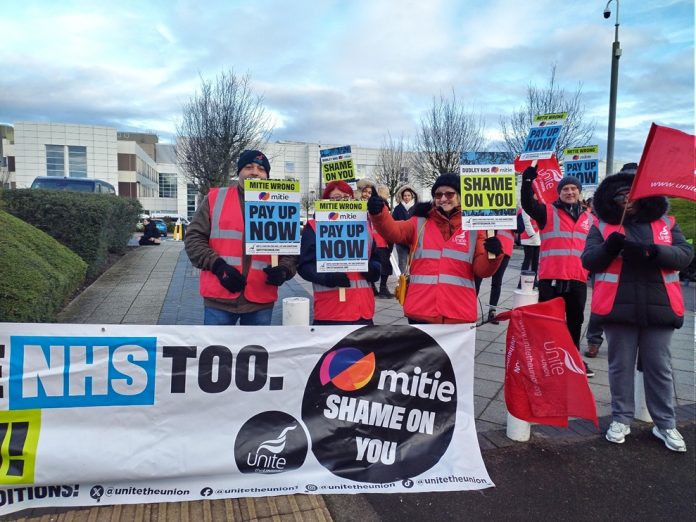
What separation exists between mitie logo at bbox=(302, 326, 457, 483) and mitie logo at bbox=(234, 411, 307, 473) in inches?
3.8

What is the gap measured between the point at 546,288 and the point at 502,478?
2492mm

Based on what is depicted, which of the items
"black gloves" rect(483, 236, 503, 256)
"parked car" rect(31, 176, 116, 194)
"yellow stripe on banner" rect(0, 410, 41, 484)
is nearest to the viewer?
"yellow stripe on banner" rect(0, 410, 41, 484)

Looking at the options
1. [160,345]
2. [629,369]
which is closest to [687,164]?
[629,369]

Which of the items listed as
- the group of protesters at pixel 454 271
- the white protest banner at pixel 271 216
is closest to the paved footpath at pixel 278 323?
the group of protesters at pixel 454 271

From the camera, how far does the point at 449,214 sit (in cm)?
355

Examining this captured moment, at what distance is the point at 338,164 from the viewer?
15.5 feet

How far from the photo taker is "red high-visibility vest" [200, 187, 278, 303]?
11.7 ft

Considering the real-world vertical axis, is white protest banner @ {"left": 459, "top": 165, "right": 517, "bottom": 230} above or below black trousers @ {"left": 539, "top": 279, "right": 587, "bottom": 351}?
above

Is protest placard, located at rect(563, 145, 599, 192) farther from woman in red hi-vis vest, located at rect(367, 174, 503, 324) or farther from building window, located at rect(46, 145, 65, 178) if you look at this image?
building window, located at rect(46, 145, 65, 178)

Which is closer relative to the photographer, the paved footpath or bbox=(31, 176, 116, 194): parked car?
the paved footpath

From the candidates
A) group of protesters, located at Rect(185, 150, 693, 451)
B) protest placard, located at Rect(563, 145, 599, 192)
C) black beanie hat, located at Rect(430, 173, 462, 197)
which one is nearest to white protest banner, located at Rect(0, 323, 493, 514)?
group of protesters, located at Rect(185, 150, 693, 451)

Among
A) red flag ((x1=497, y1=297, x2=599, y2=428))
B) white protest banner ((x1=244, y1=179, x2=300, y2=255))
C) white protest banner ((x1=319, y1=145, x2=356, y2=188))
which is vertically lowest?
red flag ((x1=497, y1=297, x2=599, y2=428))

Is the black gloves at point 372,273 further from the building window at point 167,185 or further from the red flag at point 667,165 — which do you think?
the building window at point 167,185

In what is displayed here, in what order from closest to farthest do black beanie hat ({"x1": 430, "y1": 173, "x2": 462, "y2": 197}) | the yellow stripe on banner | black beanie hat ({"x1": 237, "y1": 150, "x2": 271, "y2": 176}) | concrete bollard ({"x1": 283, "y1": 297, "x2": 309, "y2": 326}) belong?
the yellow stripe on banner < black beanie hat ({"x1": 430, "y1": 173, "x2": 462, "y2": 197}) < black beanie hat ({"x1": 237, "y1": 150, "x2": 271, "y2": 176}) < concrete bollard ({"x1": 283, "y1": 297, "x2": 309, "y2": 326})
